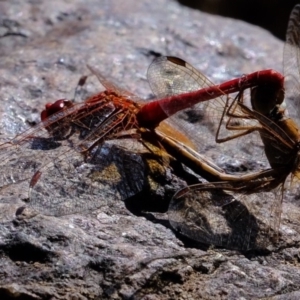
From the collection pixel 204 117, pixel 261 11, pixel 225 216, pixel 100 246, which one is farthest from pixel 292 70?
pixel 261 11

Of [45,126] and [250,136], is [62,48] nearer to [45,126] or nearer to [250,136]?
[45,126]

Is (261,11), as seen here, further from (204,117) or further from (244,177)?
(244,177)

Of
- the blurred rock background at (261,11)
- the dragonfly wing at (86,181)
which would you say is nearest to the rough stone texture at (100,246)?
the dragonfly wing at (86,181)

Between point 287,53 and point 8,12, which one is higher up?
point 287,53

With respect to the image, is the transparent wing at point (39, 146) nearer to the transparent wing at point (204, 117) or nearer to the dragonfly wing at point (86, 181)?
the dragonfly wing at point (86, 181)

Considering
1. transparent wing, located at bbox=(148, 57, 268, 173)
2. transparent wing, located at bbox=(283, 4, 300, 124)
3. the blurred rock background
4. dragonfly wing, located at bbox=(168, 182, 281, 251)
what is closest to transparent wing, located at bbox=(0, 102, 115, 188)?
transparent wing, located at bbox=(148, 57, 268, 173)

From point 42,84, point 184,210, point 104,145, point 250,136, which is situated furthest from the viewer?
point 42,84

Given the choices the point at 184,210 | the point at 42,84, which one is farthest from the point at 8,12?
the point at 184,210
